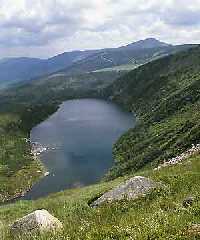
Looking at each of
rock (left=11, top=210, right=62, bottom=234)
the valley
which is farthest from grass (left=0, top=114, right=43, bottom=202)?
rock (left=11, top=210, right=62, bottom=234)

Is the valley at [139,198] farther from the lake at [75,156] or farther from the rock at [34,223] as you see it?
the lake at [75,156]

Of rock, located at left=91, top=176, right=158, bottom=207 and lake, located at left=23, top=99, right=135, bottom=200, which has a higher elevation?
rock, located at left=91, top=176, right=158, bottom=207

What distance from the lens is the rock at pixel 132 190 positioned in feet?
86.2

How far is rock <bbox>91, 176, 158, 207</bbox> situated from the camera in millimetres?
26266

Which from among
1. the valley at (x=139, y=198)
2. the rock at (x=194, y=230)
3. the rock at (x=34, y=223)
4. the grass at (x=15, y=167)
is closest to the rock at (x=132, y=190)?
the valley at (x=139, y=198)

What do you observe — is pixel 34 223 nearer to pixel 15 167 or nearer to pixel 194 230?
pixel 194 230

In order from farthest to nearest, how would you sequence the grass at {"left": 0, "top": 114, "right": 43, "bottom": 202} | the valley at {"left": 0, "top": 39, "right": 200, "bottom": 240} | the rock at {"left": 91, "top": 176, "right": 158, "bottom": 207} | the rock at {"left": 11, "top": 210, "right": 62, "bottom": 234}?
the grass at {"left": 0, "top": 114, "right": 43, "bottom": 202} < the rock at {"left": 91, "top": 176, "right": 158, "bottom": 207} < the rock at {"left": 11, "top": 210, "right": 62, "bottom": 234} < the valley at {"left": 0, "top": 39, "right": 200, "bottom": 240}

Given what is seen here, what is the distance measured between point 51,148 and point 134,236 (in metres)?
150

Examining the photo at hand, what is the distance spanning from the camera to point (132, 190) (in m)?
27.0

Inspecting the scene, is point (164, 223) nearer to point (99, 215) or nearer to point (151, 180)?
point (99, 215)

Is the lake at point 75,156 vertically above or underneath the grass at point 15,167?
above

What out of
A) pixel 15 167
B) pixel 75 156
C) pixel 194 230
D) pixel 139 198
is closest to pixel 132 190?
pixel 139 198

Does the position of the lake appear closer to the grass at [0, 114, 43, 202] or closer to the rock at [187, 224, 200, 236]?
the grass at [0, 114, 43, 202]

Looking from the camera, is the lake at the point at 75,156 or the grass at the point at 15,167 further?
the grass at the point at 15,167
